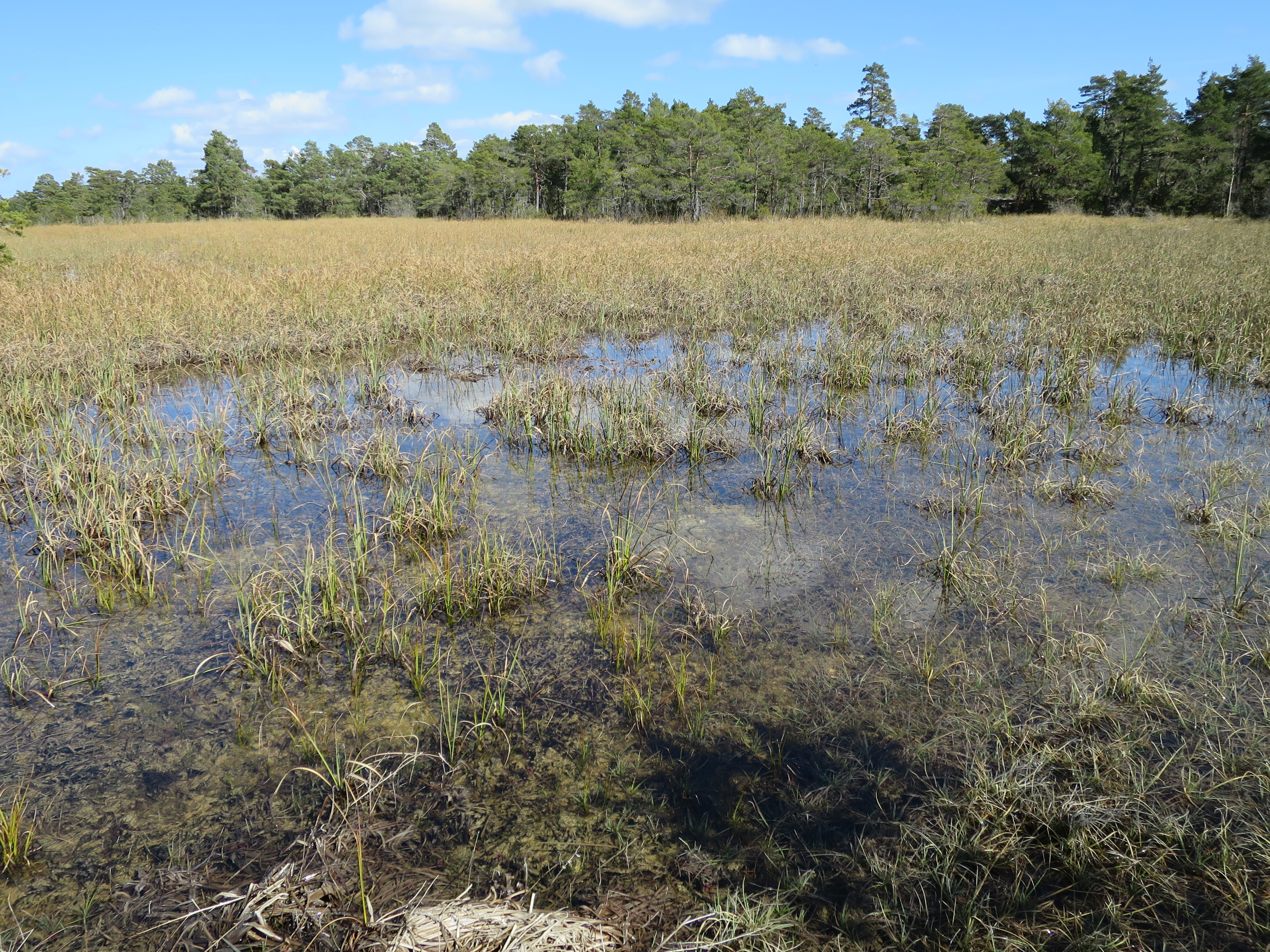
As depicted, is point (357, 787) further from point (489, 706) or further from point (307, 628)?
point (307, 628)

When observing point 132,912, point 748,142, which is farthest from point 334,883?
point 748,142

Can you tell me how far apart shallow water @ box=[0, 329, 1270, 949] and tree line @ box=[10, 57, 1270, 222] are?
29.3m

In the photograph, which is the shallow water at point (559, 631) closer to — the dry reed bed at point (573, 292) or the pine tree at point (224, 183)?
the dry reed bed at point (573, 292)

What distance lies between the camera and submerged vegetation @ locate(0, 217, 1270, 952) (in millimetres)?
2002

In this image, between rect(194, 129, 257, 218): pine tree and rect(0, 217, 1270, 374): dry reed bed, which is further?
rect(194, 129, 257, 218): pine tree

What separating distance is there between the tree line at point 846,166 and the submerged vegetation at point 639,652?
93.3ft

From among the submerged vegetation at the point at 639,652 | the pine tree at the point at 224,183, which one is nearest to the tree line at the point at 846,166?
the pine tree at the point at 224,183

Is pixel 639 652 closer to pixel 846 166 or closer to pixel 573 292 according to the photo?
pixel 573 292

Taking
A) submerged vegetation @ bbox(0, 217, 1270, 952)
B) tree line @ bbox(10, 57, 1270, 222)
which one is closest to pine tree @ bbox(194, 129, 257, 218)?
tree line @ bbox(10, 57, 1270, 222)

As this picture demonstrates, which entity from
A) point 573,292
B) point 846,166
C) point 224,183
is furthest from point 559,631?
point 224,183

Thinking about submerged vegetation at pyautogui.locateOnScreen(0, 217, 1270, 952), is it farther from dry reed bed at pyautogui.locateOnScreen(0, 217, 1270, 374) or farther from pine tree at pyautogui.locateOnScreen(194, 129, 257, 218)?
pine tree at pyautogui.locateOnScreen(194, 129, 257, 218)

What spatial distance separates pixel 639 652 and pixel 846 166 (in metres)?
42.5

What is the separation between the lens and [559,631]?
3373 millimetres

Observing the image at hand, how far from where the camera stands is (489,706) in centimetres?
280
